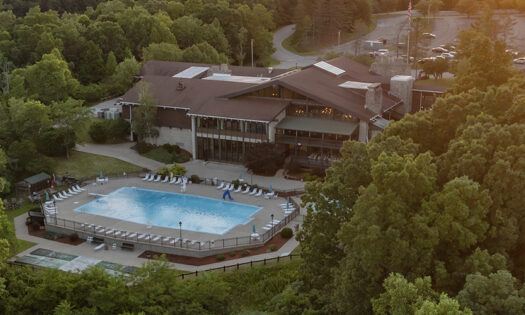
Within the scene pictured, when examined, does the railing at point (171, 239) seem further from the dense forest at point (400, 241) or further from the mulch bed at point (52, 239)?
the dense forest at point (400, 241)

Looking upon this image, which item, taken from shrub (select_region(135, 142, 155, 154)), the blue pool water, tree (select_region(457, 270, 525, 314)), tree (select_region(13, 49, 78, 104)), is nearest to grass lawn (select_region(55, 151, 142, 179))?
shrub (select_region(135, 142, 155, 154))

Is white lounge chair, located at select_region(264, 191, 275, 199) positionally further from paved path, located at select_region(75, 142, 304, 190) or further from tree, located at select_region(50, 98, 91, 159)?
tree, located at select_region(50, 98, 91, 159)

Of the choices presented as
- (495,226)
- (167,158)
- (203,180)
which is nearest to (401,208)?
(495,226)

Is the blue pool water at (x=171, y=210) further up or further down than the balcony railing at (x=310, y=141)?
further down

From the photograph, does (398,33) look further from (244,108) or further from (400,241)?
(400,241)

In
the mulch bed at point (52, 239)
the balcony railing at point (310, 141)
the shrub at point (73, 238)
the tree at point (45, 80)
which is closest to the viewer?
the mulch bed at point (52, 239)

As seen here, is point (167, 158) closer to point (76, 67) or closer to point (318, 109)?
point (318, 109)

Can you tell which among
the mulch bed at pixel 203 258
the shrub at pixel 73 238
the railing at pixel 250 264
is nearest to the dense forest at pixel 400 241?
the railing at pixel 250 264
